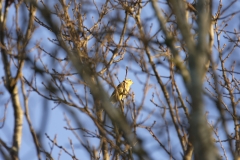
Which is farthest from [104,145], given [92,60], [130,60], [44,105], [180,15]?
[180,15]

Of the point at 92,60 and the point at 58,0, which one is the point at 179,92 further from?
the point at 58,0

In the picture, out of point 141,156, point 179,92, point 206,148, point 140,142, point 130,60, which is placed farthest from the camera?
point 130,60

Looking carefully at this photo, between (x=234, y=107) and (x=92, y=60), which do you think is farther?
(x=234, y=107)

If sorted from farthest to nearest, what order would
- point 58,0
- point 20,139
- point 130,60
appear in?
point 58,0
point 130,60
point 20,139

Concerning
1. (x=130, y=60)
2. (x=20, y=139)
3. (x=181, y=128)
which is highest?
(x=130, y=60)

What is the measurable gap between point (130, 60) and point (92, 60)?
731 millimetres

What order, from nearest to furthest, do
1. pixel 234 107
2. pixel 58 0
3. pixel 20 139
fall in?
pixel 20 139 → pixel 234 107 → pixel 58 0

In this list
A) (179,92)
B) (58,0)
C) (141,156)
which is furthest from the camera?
(58,0)

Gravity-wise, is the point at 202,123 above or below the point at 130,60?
below

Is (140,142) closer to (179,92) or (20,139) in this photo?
(20,139)

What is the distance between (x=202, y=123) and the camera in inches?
83.6

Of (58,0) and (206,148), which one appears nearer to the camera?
(206,148)

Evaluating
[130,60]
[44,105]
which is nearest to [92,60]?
[130,60]

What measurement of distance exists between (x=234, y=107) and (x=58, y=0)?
2237 mm
